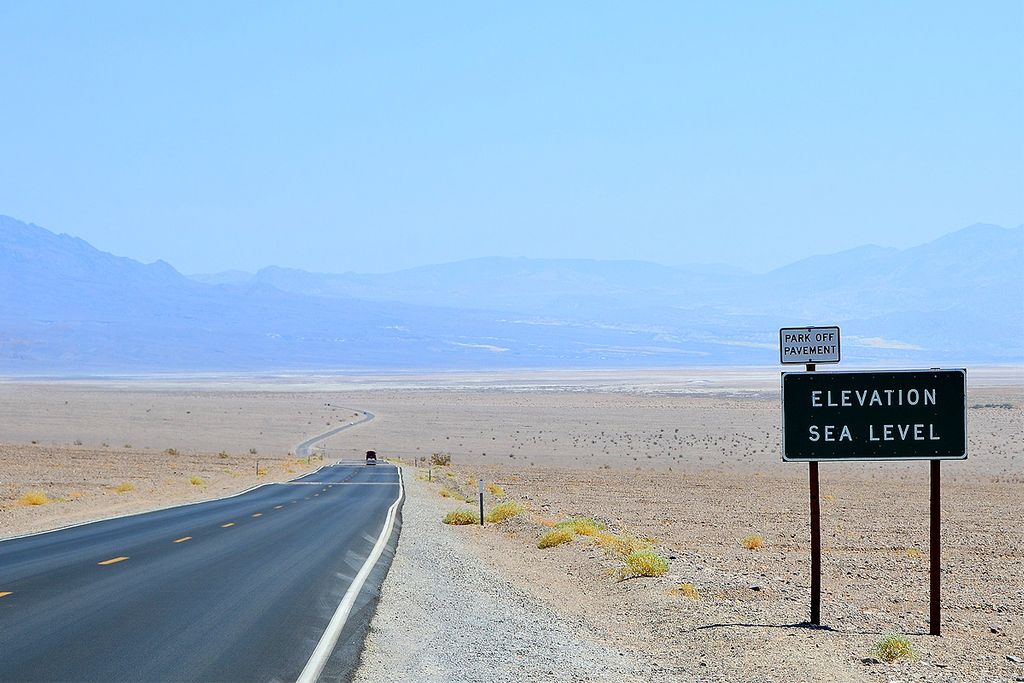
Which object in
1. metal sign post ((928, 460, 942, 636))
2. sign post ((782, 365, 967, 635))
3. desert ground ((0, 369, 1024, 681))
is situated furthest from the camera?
desert ground ((0, 369, 1024, 681))

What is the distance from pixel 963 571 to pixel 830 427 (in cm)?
946

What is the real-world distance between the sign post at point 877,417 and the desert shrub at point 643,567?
4664 millimetres

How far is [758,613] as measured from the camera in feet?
41.8

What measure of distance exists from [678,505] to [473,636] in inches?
933

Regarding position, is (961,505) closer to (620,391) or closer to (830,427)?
(830,427)

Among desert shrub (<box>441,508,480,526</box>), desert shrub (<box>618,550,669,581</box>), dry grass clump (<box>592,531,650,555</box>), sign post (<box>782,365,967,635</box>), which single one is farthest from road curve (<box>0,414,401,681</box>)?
sign post (<box>782,365,967,635</box>)

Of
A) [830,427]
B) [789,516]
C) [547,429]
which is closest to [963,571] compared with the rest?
[830,427]

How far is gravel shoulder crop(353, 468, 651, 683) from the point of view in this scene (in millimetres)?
9922

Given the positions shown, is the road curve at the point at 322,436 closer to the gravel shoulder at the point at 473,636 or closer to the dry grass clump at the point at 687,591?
the gravel shoulder at the point at 473,636

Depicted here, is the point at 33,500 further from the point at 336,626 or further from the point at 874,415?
the point at 874,415

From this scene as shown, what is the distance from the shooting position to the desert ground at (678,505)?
37.8ft

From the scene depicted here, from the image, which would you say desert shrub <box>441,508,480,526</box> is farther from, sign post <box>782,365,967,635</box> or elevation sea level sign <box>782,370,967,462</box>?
elevation sea level sign <box>782,370,967,462</box>

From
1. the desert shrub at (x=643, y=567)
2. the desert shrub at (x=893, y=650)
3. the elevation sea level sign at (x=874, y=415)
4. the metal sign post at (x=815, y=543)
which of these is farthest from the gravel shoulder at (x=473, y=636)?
the elevation sea level sign at (x=874, y=415)

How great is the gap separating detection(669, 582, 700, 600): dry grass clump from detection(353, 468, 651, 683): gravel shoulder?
1.72 metres
